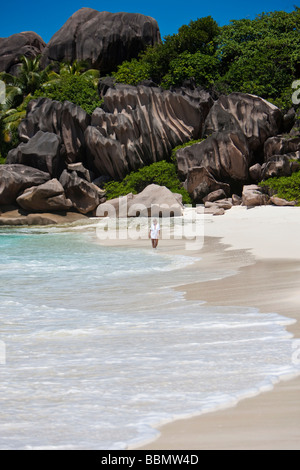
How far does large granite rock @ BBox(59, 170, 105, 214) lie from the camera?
27.1 m

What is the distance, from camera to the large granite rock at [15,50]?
53.7 meters

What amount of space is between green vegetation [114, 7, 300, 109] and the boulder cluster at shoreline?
1.51m

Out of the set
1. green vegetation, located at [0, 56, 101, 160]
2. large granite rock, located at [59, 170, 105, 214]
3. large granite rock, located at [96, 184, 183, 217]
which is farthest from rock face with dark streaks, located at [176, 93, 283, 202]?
green vegetation, located at [0, 56, 101, 160]

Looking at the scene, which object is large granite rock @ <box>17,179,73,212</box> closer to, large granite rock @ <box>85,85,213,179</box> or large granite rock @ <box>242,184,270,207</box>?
large granite rock @ <box>85,85,213,179</box>

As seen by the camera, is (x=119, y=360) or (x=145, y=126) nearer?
(x=119, y=360)

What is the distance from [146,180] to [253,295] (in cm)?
2165

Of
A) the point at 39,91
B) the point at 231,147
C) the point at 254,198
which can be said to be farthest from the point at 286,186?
the point at 39,91

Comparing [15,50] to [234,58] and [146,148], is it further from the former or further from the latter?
[146,148]

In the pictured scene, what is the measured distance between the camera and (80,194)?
27.2m

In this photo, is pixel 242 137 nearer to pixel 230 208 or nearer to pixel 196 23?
pixel 230 208

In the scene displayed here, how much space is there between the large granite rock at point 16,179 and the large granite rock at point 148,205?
3854 millimetres

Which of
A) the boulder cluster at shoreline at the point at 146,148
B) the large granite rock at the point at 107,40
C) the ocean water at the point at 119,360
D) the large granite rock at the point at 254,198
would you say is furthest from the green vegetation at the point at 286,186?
the large granite rock at the point at 107,40

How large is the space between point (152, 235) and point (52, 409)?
11.4 m

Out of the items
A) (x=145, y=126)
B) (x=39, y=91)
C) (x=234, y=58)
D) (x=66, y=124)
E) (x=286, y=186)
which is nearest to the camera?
(x=286, y=186)
